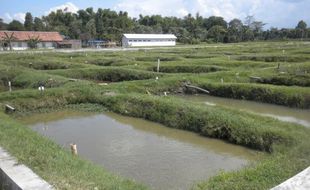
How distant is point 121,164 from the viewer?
933cm

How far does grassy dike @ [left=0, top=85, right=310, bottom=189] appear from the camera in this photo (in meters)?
7.04

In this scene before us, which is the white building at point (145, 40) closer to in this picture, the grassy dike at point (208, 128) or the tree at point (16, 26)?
the tree at point (16, 26)

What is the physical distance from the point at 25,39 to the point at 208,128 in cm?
5885

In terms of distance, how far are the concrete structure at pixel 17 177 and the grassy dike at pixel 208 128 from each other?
0.19m

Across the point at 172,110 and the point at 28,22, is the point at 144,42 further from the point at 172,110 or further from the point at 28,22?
the point at 172,110

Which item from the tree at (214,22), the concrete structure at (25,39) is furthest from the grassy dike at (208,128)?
the tree at (214,22)

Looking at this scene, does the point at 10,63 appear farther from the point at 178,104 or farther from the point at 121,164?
the point at 121,164

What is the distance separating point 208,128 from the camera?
1174cm

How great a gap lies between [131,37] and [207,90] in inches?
2273

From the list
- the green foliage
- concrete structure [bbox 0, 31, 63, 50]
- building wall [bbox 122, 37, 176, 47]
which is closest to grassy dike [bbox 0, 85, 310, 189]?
concrete structure [bbox 0, 31, 63, 50]

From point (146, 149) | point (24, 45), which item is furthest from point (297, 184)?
point (24, 45)

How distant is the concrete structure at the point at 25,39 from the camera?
205 ft

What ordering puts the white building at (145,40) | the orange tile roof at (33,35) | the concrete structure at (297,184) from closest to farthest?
1. the concrete structure at (297,184)
2. the orange tile roof at (33,35)
3. the white building at (145,40)

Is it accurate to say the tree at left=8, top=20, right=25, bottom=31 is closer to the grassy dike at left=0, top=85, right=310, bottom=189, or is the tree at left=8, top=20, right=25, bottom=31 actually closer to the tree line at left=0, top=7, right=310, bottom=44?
the tree line at left=0, top=7, right=310, bottom=44
